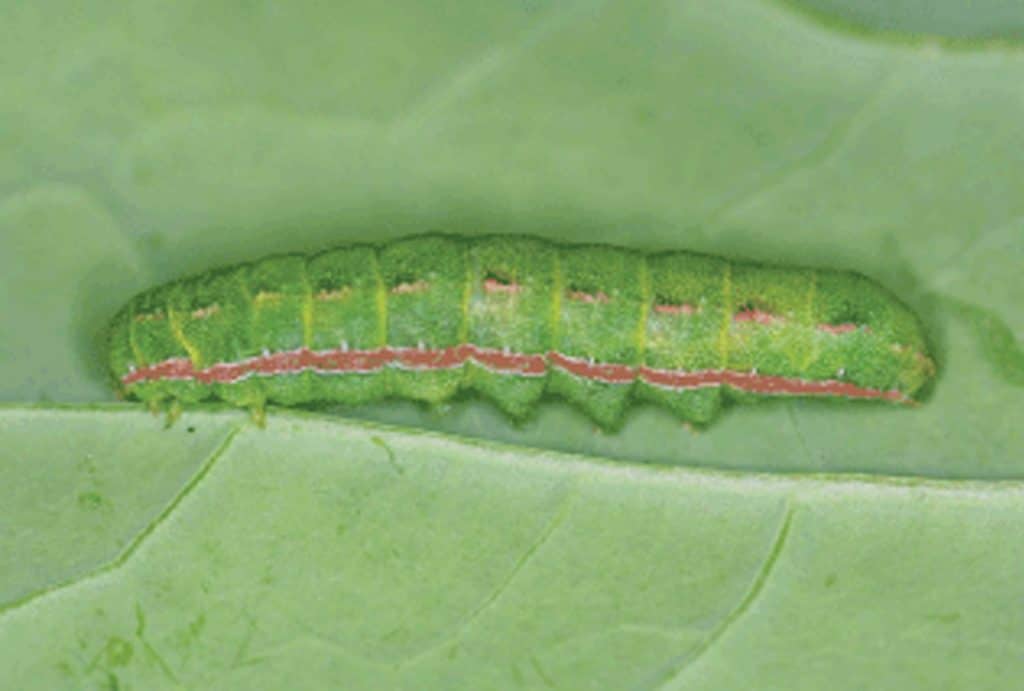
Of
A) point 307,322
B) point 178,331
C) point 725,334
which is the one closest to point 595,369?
point 725,334

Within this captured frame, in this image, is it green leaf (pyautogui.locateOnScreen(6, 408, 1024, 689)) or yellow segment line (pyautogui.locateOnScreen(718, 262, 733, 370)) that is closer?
green leaf (pyautogui.locateOnScreen(6, 408, 1024, 689))

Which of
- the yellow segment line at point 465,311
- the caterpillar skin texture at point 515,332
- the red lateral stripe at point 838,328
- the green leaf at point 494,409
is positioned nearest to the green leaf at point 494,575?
the green leaf at point 494,409

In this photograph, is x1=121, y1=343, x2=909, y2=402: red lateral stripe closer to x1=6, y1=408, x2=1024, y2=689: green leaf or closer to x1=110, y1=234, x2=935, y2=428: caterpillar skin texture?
x1=110, y1=234, x2=935, y2=428: caterpillar skin texture

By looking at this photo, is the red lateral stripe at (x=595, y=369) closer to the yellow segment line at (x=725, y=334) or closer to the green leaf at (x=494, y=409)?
the green leaf at (x=494, y=409)

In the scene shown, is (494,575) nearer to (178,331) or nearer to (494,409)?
(494,409)

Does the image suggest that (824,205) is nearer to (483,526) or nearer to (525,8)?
(525,8)

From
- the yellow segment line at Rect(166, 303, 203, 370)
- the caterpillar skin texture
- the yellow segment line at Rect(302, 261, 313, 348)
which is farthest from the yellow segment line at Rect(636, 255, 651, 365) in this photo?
the yellow segment line at Rect(166, 303, 203, 370)
